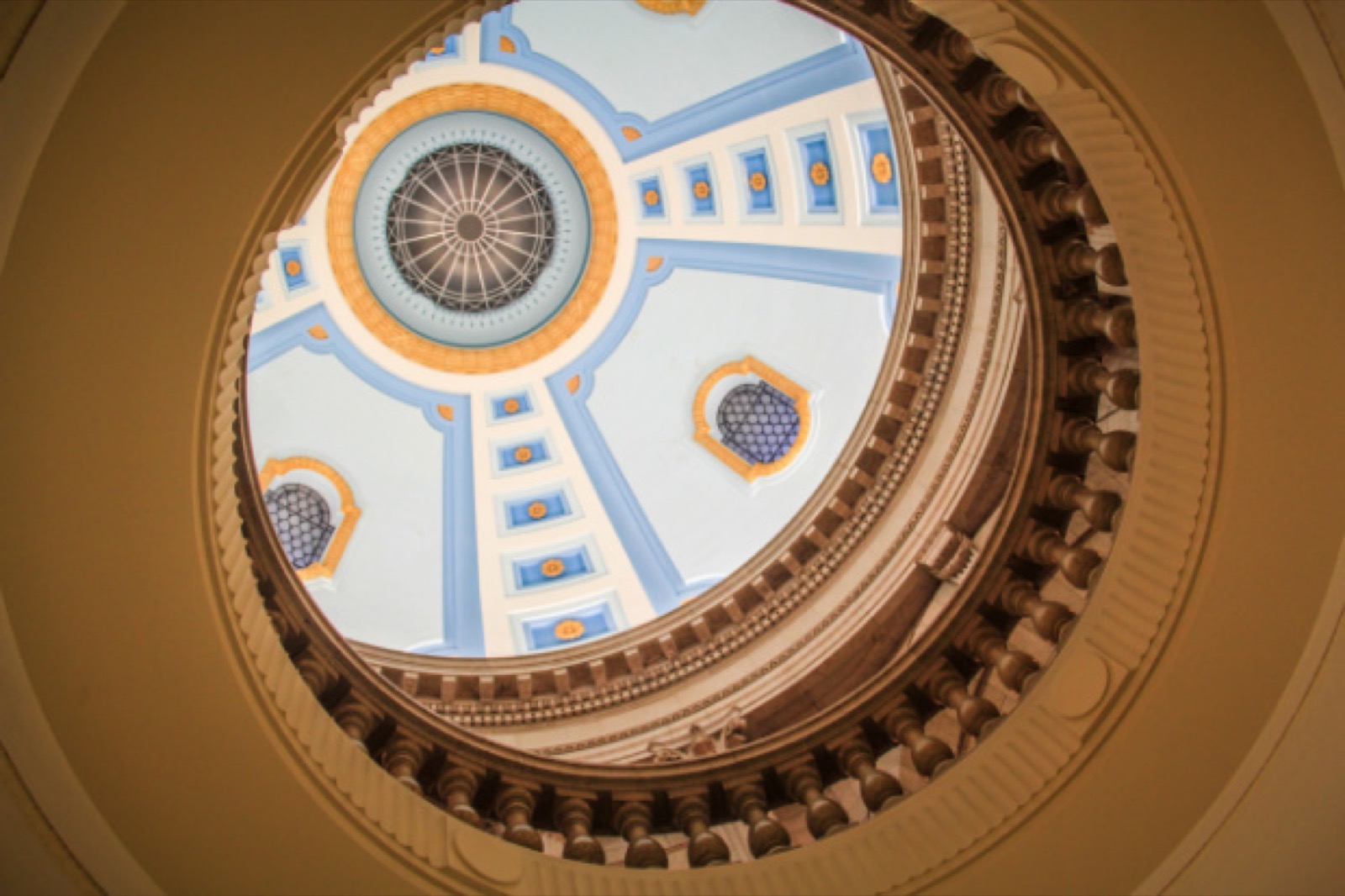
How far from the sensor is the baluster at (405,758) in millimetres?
6258

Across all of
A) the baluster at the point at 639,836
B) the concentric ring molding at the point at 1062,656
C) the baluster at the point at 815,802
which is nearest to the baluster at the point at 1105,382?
the concentric ring molding at the point at 1062,656

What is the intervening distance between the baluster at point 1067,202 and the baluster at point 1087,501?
1926 mm

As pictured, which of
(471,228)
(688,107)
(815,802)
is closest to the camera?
(815,802)

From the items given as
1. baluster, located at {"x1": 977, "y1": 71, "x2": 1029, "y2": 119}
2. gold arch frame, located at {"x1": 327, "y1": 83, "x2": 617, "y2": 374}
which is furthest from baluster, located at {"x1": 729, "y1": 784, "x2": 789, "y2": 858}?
gold arch frame, located at {"x1": 327, "y1": 83, "x2": 617, "y2": 374}

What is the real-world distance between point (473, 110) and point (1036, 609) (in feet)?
48.3

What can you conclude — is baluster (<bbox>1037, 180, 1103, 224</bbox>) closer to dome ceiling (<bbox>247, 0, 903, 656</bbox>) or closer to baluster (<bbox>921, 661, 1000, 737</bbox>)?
baluster (<bbox>921, 661, 1000, 737</bbox>)

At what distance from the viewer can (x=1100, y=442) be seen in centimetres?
668

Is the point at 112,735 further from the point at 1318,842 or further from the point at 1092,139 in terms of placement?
the point at 1318,842

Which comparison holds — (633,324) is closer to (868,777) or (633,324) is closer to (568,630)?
(568,630)

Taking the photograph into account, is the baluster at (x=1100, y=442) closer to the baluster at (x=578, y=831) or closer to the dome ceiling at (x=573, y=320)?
the baluster at (x=578, y=831)

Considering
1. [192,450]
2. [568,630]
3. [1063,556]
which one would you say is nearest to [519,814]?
[192,450]

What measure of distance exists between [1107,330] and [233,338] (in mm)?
5676

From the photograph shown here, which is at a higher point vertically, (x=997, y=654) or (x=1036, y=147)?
(x=1036, y=147)

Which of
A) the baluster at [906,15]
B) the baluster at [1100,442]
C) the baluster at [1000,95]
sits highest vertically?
the baluster at [906,15]
